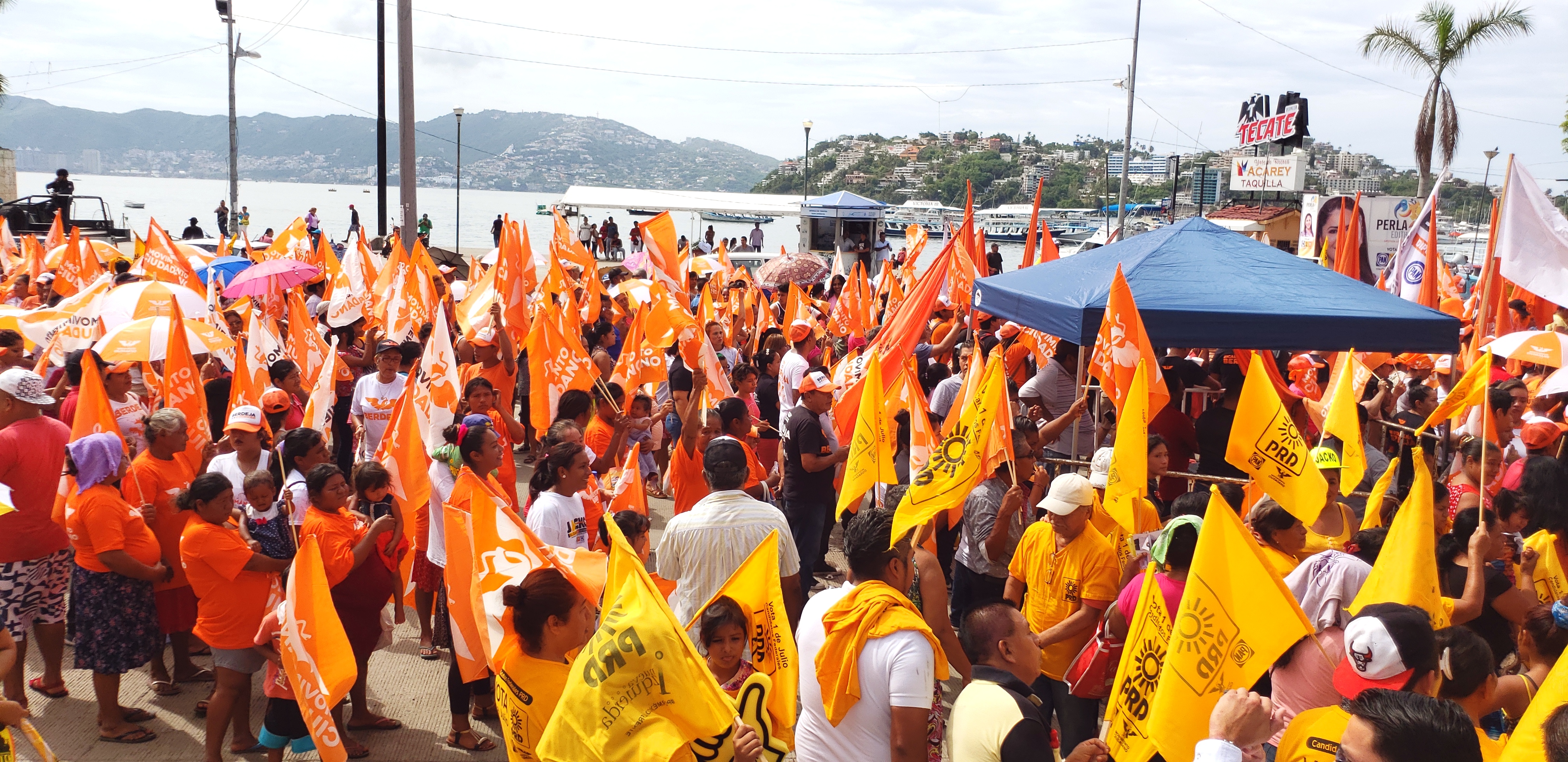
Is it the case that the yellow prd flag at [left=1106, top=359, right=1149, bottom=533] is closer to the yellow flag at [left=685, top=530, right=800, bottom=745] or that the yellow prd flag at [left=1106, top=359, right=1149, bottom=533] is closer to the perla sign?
the yellow flag at [left=685, top=530, right=800, bottom=745]

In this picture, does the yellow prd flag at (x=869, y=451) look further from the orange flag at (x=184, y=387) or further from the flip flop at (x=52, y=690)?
the flip flop at (x=52, y=690)

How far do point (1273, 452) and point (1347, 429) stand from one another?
3.54 ft

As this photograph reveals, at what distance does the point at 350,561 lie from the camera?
4.96 metres

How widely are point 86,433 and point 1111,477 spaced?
5460mm

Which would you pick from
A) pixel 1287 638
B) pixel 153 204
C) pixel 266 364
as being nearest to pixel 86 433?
pixel 266 364

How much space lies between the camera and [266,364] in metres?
9.15

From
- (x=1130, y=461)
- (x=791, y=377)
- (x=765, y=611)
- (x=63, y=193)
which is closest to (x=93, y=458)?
(x=765, y=611)

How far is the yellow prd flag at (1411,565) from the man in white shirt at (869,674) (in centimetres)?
179

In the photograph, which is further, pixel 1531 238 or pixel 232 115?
pixel 232 115

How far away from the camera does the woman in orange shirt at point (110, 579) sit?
5.11 meters

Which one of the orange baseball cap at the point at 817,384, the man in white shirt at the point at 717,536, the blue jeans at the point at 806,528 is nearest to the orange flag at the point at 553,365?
the orange baseball cap at the point at 817,384

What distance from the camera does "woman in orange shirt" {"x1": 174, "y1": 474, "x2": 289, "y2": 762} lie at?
4.86 m

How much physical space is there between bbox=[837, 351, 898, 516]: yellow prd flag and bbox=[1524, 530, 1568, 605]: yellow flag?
116 inches

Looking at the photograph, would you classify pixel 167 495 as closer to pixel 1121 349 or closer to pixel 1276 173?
pixel 1121 349
